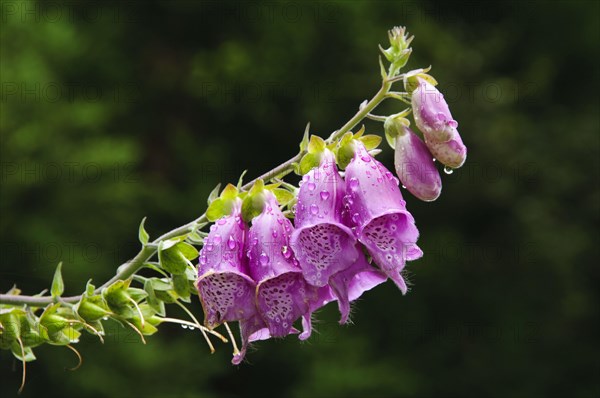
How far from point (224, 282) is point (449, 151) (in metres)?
0.32

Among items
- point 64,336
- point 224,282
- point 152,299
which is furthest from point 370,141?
point 64,336

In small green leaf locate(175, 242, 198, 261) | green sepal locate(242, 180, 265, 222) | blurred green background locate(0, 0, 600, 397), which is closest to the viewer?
green sepal locate(242, 180, 265, 222)

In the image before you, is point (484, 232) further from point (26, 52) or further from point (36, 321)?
point (36, 321)

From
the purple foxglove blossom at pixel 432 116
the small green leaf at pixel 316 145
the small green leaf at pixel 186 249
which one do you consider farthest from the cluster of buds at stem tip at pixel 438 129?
the small green leaf at pixel 186 249

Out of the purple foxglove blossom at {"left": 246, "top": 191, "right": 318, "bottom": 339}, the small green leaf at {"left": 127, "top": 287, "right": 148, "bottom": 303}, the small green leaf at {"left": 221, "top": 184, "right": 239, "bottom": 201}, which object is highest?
the small green leaf at {"left": 221, "top": 184, "right": 239, "bottom": 201}

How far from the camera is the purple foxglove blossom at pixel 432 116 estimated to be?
1.14 metres

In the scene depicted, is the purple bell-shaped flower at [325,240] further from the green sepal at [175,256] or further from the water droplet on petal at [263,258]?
the green sepal at [175,256]

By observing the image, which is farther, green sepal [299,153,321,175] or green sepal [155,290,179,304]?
green sepal [155,290,179,304]

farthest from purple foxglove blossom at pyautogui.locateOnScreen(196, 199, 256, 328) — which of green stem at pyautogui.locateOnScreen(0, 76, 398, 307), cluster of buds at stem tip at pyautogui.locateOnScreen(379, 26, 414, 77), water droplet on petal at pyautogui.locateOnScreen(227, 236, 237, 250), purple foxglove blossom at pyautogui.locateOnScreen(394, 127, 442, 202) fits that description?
cluster of buds at stem tip at pyautogui.locateOnScreen(379, 26, 414, 77)

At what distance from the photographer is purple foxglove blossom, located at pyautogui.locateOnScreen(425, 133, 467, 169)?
114 centimetres

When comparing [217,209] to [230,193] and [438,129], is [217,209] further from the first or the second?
[438,129]

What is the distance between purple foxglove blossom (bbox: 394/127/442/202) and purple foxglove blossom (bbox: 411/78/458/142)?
0.02 meters

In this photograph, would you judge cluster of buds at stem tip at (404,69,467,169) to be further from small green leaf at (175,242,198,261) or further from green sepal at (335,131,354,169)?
small green leaf at (175,242,198,261)

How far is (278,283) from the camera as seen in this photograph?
3.52 ft
